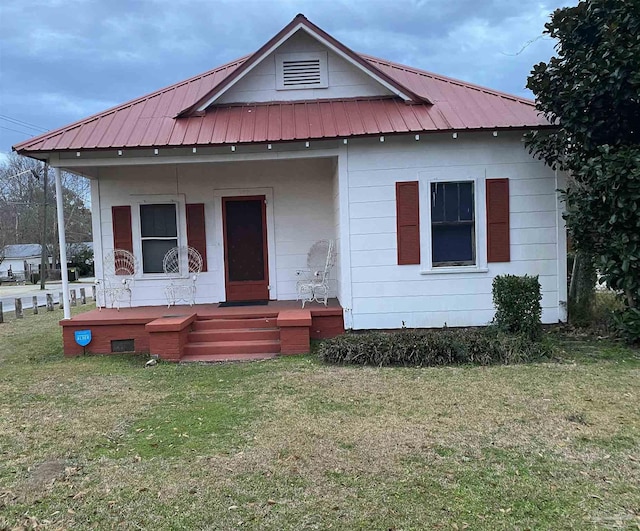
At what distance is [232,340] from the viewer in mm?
7852

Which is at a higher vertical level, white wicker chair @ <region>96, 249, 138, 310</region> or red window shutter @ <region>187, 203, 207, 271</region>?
red window shutter @ <region>187, 203, 207, 271</region>

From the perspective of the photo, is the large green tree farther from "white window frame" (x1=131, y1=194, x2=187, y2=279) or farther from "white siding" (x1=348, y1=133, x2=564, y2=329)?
"white window frame" (x1=131, y1=194, x2=187, y2=279)

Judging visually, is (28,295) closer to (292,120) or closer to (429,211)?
(292,120)

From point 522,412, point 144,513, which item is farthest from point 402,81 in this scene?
point 144,513

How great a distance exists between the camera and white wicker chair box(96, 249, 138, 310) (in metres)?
9.38

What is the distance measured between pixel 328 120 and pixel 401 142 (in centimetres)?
132

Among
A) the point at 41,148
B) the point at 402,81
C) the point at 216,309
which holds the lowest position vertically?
the point at 216,309

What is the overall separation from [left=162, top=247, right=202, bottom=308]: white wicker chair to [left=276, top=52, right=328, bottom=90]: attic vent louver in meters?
3.65

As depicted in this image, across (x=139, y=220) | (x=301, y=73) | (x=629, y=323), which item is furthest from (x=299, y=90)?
(x=629, y=323)

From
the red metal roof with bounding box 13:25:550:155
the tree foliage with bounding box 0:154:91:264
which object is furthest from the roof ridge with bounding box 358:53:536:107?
the tree foliage with bounding box 0:154:91:264

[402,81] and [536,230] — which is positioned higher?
[402,81]

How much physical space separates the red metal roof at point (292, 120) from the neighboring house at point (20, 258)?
49182 mm

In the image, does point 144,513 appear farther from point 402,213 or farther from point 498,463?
point 402,213

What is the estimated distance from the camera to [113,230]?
9.40 m
